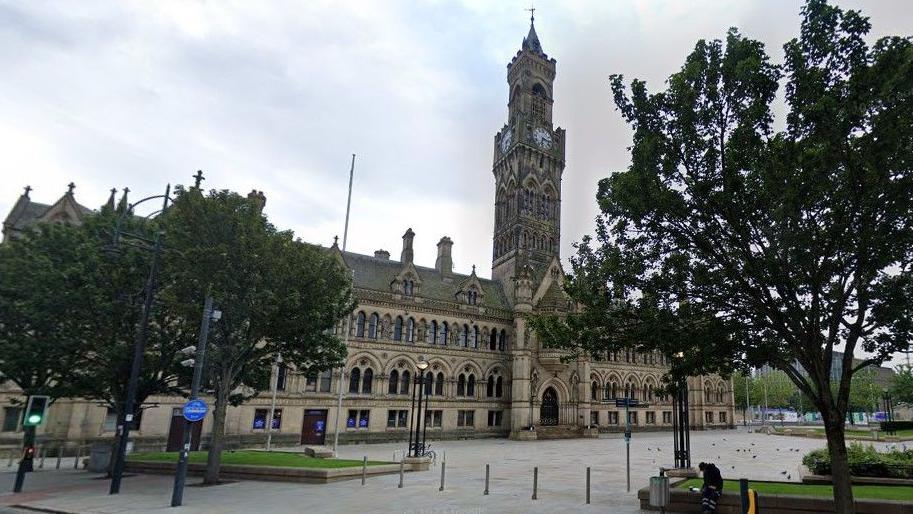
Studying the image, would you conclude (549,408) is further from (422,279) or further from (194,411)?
(194,411)

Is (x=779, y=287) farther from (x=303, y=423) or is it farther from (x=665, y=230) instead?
(x=303, y=423)

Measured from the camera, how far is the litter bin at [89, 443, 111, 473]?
74.1 ft

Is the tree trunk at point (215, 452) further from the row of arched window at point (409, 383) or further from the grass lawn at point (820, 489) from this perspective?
the row of arched window at point (409, 383)

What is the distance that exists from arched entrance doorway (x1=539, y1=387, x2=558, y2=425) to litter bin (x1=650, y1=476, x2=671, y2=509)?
36119mm

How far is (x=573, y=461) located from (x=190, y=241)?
21463 millimetres

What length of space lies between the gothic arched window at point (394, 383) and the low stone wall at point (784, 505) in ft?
102

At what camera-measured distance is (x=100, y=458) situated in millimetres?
22688

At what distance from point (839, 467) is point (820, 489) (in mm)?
4467

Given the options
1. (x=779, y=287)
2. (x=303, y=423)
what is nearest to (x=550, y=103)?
(x=303, y=423)

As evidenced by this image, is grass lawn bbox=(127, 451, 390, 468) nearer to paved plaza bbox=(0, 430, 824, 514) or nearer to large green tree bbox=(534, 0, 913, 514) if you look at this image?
paved plaza bbox=(0, 430, 824, 514)

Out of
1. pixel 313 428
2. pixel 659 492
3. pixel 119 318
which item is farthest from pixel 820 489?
pixel 313 428

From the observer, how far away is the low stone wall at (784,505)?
477 inches

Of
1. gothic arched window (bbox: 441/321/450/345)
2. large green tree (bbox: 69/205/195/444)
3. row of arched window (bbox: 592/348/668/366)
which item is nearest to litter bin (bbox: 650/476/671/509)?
large green tree (bbox: 69/205/195/444)

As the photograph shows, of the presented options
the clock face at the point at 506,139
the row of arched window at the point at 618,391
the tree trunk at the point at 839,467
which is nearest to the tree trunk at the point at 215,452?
the tree trunk at the point at 839,467
